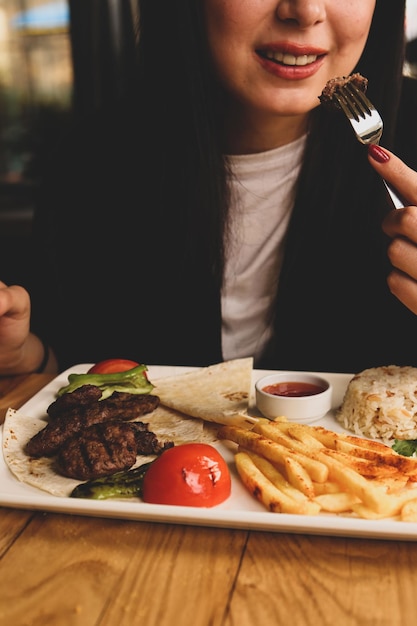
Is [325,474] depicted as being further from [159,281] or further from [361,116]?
[159,281]

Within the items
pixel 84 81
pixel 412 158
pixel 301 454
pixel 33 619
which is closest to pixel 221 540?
pixel 301 454

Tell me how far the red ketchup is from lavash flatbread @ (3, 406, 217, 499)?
0.84 feet

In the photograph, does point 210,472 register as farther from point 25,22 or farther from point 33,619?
point 25,22

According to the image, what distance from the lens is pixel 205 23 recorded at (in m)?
2.29

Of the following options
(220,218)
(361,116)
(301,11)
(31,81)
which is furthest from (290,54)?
(31,81)

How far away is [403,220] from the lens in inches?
67.0

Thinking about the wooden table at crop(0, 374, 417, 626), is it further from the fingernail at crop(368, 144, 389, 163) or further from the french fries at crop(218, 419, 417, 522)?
the fingernail at crop(368, 144, 389, 163)

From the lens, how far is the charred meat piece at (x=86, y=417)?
1.65m

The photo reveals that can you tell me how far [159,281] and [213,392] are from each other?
0.94 metres

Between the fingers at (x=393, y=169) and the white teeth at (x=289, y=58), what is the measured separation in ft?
1.97

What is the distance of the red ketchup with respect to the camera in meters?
2.00

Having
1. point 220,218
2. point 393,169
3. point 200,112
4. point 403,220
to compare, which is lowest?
point 220,218

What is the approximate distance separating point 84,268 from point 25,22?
4081mm

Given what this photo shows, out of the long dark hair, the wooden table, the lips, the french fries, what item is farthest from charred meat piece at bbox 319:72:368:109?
the wooden table
